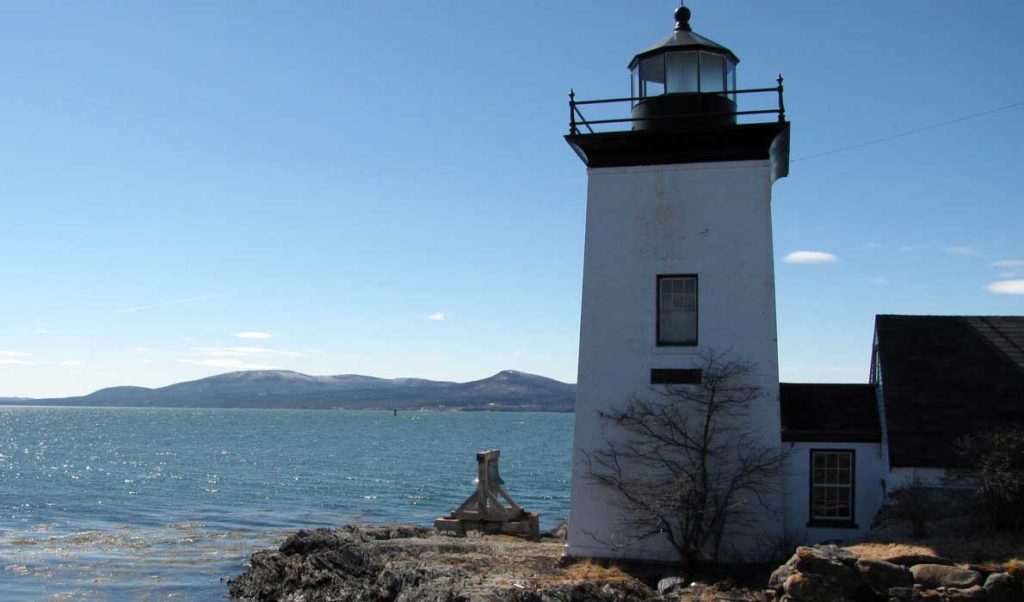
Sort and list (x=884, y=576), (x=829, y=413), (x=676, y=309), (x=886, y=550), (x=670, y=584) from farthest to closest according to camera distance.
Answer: (x=829, y=413) < (x=676, y=309) < (x=670, y=584) < (x=886, y=550) < (x=884, y=576)

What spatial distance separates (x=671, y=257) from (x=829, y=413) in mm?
3753

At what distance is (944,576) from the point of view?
12.6m

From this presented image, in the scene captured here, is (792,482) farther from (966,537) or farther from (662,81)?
(662,81)

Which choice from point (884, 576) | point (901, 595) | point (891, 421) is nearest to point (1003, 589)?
point (901, 595)

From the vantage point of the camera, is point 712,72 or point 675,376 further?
point 712,72

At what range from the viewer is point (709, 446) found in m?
16.0

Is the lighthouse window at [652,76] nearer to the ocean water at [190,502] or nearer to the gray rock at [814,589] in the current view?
the gray rock at [814,589]

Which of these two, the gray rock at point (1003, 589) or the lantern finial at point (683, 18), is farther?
the lantern finial at point (683, 18)

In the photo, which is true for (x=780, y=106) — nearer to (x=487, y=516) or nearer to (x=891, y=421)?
(x=891, y=421)

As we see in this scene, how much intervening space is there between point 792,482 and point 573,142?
660 cm

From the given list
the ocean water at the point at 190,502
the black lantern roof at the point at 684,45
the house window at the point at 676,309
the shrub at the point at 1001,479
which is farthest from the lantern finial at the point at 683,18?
the ocean water at the point at 190,502

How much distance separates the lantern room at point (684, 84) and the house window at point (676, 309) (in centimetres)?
255

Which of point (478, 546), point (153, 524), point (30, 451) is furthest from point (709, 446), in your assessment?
point (30, 451)

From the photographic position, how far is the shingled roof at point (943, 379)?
50.9 ft
